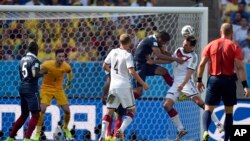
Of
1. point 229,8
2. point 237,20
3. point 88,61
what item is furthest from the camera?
point 229,8

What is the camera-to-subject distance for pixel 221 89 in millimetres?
15469

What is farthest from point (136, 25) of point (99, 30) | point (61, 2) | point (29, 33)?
point (61, 2)

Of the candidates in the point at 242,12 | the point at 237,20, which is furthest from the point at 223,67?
the point at 242,12

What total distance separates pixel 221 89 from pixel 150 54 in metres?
2.29

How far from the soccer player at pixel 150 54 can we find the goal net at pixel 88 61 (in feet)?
1.72

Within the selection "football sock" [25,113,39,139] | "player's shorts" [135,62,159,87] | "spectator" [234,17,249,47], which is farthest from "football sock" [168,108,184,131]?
"spectator" [234,17,249,47]

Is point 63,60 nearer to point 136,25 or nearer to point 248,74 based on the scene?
point 136,25

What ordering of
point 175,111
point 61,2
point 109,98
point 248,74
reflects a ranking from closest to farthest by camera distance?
point 109,98 → point 175,111 → point 248,74 → point 61,2

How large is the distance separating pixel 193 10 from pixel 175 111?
1.67 m

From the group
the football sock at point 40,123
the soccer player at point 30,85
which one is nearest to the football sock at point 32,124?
the soccer player at point 30,85

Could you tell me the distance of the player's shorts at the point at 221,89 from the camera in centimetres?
1545

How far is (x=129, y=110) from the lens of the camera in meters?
16.4

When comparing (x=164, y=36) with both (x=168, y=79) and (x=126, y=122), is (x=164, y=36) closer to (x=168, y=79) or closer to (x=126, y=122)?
(x=168, y=79)

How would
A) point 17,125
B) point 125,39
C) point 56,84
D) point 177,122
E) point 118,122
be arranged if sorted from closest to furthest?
1. point 125,39
2. point 118,122
3. point 17,125
4. point 177,122
5. point 56,84
